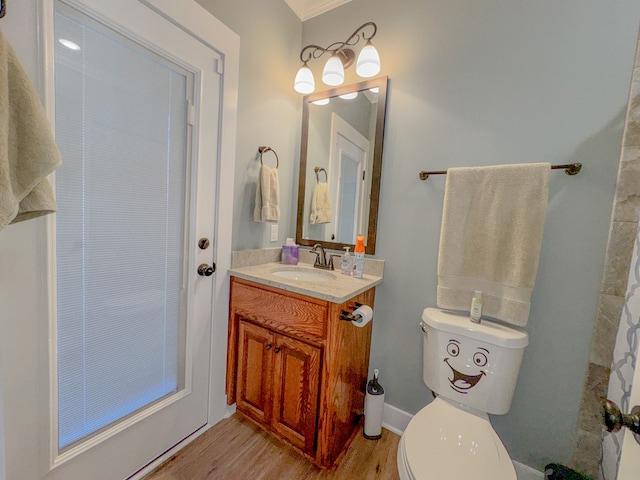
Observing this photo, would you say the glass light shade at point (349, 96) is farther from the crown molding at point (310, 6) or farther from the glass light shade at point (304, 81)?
the crown molding at point (310, 6)

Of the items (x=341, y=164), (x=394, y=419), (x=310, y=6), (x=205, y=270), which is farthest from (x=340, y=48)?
(x=394, y=419)

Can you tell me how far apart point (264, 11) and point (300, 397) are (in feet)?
6.79

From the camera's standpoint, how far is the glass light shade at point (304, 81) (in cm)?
159

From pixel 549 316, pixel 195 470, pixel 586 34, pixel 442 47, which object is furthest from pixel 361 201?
pixel 195 470

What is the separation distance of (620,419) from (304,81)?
1814 mm

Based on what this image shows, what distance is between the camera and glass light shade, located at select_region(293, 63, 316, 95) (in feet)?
5.23

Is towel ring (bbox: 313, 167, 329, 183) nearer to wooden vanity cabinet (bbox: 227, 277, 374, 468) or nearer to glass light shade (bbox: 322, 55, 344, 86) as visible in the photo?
glass light shade (bbox: 322, 55, 344, 86)

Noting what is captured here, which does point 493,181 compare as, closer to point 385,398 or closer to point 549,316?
point 549,316

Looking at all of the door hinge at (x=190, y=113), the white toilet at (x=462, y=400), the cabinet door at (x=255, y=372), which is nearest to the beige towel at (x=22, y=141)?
the door hinge at (x=190, y=113)

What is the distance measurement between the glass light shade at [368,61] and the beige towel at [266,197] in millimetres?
723

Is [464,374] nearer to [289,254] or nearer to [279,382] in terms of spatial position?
[279,382]

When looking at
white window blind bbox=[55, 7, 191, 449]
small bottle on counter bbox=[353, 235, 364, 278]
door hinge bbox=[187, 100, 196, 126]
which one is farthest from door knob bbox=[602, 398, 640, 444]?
door hinge bbox=[187, 100, 196, 126]

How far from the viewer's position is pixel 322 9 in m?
1.66

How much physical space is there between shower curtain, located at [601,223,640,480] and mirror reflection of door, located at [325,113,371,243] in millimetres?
1073
